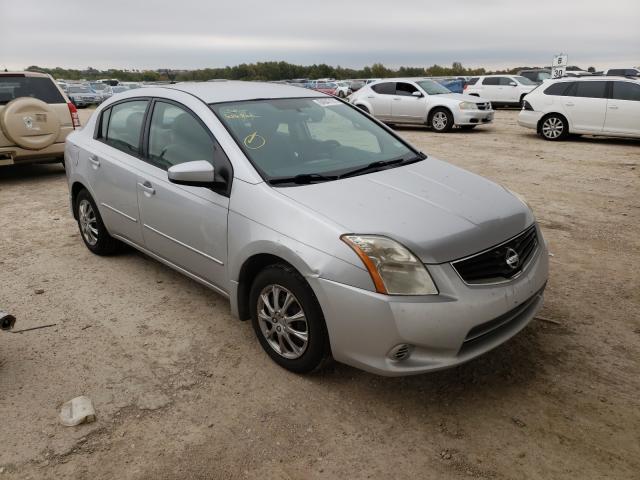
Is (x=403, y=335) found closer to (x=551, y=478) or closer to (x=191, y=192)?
(x=551, y=478)

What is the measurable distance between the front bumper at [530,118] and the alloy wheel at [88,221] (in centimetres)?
1117

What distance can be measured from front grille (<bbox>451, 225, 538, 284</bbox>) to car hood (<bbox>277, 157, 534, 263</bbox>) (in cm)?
4

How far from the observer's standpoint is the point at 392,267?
2.55 m

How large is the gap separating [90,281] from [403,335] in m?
3.08

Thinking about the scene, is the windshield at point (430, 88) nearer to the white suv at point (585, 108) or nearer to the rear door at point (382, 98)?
the rear door at point (382, 98)

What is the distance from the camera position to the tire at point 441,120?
48.2 ft

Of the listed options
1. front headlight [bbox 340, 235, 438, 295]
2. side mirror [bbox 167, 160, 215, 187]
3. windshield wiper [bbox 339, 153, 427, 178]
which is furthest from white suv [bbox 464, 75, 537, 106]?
front headlight [bbox 340, 235, 438, 295]

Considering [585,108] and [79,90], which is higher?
[79,90]

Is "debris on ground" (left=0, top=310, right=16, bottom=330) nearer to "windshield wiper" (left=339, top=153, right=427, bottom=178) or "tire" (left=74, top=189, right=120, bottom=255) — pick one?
"tire" (left=74, top=189, right=120, bottom=255)

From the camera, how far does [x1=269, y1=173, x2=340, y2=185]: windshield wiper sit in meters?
3.10

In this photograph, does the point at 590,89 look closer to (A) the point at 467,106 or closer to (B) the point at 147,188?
(A) the point at 467,106

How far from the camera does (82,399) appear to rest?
2.85 metres

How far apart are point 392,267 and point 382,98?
45.7ft

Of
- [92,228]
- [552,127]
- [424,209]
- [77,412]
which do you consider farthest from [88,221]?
[552,127]
